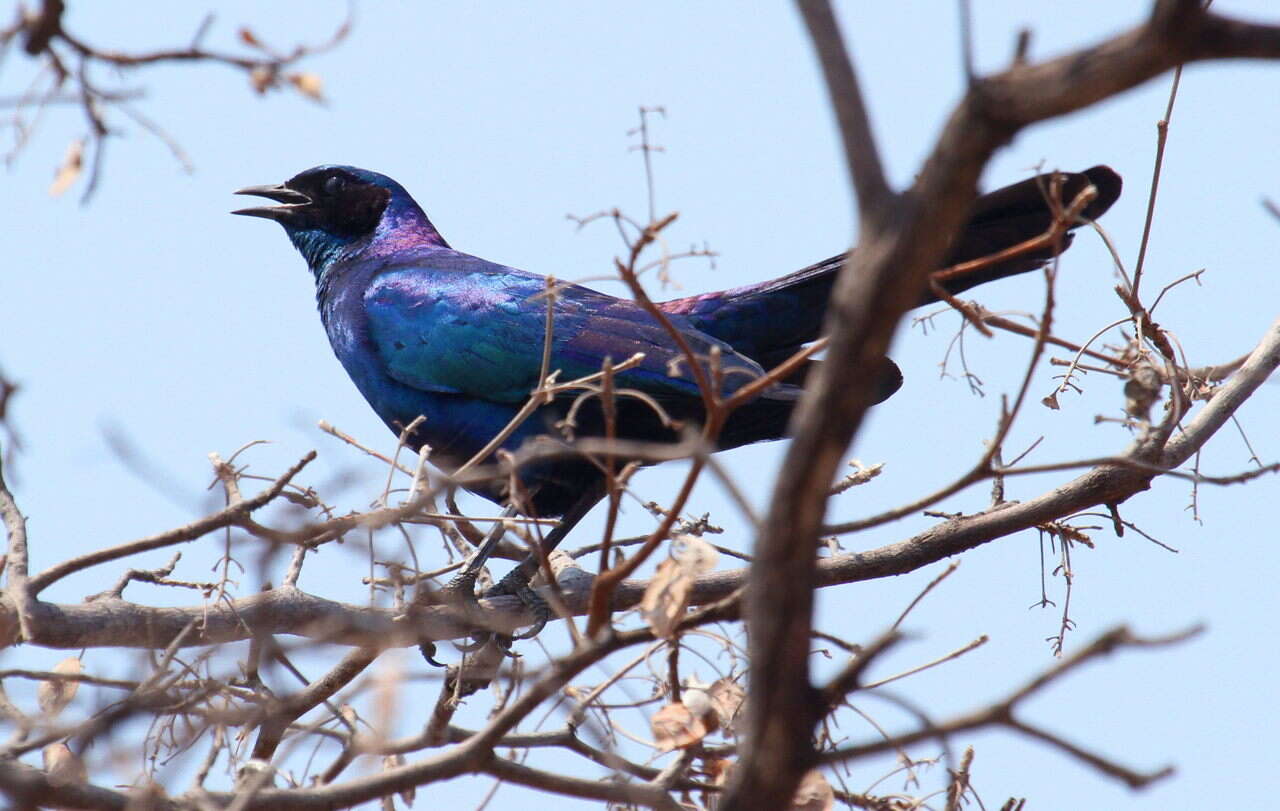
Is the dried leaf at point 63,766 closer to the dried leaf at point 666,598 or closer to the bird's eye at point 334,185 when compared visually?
the dried leaf at point 666,598

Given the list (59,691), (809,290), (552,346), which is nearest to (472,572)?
(552,346)

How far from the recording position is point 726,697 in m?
3.16

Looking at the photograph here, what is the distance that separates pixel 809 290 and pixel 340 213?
245 cm

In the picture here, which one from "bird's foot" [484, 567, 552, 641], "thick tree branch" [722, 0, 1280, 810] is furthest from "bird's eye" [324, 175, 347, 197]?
"thick tree branch" [722, 0, 1280, 810]

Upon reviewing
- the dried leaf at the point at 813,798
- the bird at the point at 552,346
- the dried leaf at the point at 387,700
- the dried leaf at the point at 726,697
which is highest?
the bird at the point at 552,346

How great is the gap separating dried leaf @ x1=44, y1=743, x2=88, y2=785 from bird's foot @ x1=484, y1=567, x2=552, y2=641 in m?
1.95

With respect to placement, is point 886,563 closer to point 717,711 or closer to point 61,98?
point 717,711

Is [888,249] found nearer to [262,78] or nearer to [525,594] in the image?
[262,78]

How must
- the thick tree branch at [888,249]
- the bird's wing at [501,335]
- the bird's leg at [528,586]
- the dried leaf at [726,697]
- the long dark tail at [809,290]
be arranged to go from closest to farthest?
the thick tree branch at [888,249] < the dried leaf at [726,697] < the long dark tail at [809,290] < the bird's leg at [528,586] < the bird's wing at [501,335]

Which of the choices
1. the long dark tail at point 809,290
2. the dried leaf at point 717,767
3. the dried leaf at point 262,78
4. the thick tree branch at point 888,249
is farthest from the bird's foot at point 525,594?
the thick tree branch at point 888,249

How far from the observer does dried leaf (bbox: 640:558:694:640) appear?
260 cm

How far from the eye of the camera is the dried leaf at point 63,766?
281 cm

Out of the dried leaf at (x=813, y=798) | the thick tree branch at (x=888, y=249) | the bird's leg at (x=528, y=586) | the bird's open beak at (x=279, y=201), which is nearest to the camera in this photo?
the thick tree branch at (x=888, y=249)

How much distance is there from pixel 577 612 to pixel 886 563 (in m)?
0.96
